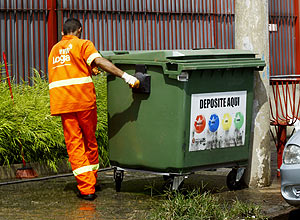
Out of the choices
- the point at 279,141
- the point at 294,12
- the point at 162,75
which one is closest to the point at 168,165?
the point at 162,75

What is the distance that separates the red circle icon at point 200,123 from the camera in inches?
277

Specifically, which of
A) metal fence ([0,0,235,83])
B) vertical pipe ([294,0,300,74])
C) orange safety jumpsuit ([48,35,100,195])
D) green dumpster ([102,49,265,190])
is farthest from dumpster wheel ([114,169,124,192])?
vertical pipe ([294,0,300,74])

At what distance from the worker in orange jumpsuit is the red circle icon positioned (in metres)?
0.66

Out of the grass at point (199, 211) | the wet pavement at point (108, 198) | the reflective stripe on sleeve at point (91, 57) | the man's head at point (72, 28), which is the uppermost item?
the man's head at point (72, 28)

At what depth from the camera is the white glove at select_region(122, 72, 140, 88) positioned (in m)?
7.01

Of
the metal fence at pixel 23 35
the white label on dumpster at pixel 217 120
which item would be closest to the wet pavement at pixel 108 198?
the white label on dumpster at pixel 217 120

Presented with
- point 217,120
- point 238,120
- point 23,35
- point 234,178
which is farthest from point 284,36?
point 217,120

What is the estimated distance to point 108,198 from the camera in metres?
7.29

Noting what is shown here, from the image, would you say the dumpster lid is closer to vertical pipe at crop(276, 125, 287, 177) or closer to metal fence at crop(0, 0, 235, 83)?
vertical pipe at crop(276, 125, 287, 177)

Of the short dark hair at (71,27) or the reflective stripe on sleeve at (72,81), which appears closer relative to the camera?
the reflective stripe on sleeve at (72,81)

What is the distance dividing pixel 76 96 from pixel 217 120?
4.49 feet

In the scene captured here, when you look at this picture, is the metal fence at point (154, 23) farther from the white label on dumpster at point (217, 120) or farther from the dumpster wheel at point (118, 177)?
the white label on dumpster at point (217, 120)

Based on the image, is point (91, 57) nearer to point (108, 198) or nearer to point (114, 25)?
point (108, 198)

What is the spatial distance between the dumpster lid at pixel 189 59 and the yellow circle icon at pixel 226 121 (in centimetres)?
48
